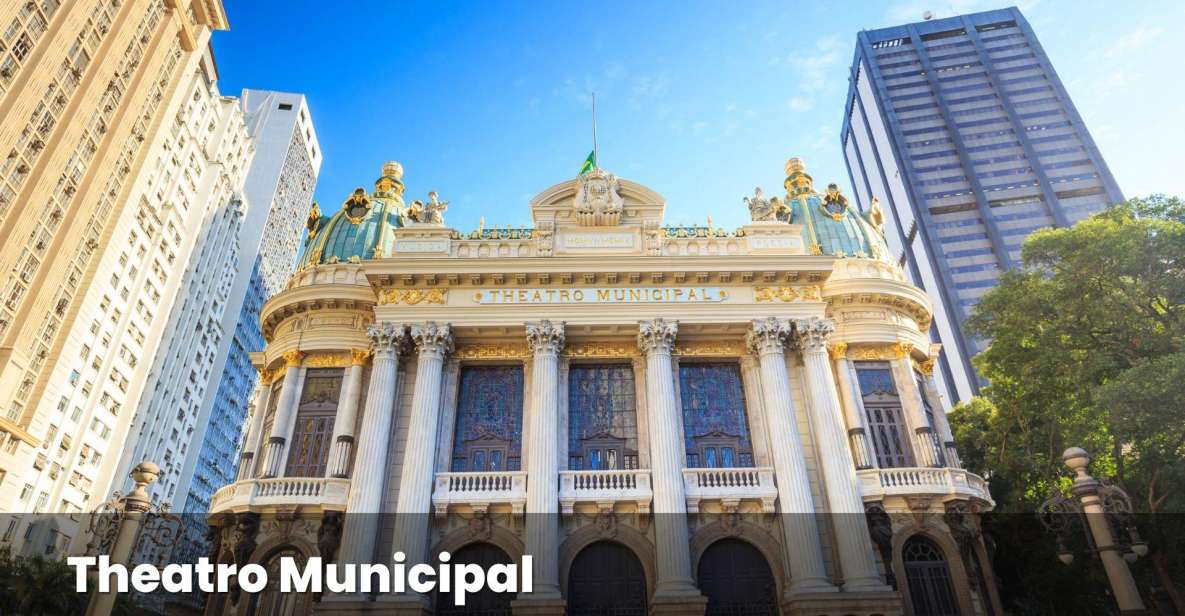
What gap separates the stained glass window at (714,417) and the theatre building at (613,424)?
0.08 m

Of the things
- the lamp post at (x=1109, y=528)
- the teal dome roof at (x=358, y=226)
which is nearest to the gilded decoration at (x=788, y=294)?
the lamp post at (x=1109, y=528)

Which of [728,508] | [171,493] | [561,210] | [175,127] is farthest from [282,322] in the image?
[171,493]

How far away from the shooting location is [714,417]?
2573cm

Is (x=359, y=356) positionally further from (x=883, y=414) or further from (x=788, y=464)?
(x=883, y=414)

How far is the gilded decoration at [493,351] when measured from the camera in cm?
2663

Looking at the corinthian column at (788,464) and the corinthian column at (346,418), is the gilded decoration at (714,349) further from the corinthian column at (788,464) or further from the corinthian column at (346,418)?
the corinthian column at (346,418)

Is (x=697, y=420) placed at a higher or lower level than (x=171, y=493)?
lower

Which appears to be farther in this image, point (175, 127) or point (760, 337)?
point (175, 127)

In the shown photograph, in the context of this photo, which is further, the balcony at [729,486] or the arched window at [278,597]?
the balcony at [729,486]

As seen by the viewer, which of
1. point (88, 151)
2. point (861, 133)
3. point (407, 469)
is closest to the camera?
point (407, 469)

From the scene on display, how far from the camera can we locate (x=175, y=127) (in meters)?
65.8

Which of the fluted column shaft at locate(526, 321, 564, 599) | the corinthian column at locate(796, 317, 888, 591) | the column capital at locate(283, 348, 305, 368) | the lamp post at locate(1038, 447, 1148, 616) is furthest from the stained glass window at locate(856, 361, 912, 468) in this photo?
the column capital at locate(283, 348, 305, 368)

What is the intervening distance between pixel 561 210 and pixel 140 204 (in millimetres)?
49375

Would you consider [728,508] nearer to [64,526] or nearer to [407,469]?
[407,469]
